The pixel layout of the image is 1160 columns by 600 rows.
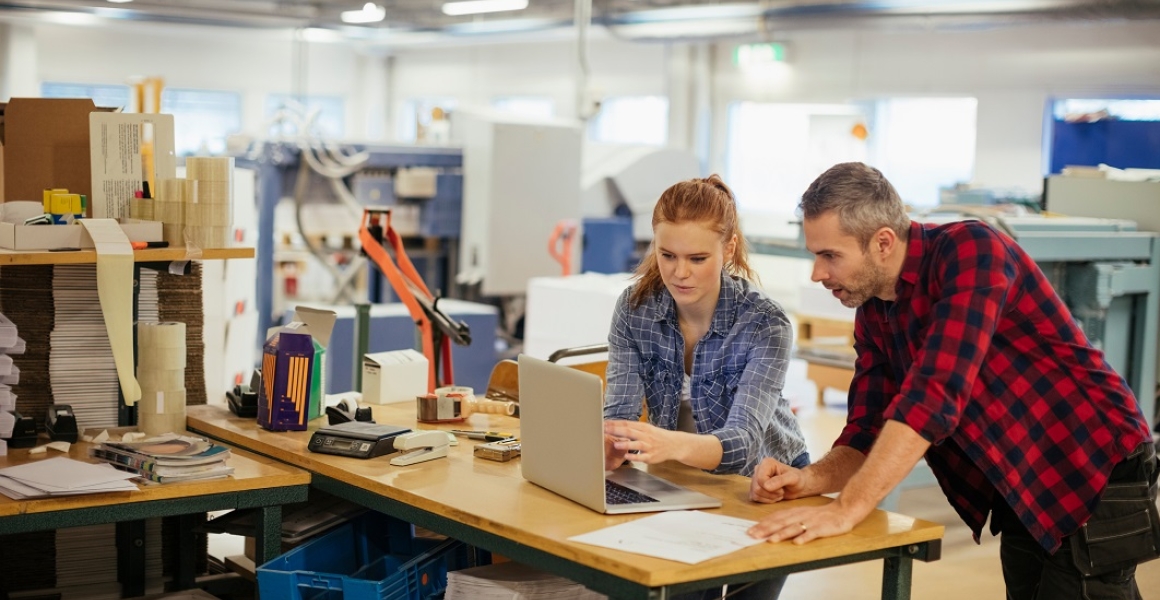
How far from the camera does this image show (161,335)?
331cm

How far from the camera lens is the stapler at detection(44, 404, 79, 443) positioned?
3.22 metres

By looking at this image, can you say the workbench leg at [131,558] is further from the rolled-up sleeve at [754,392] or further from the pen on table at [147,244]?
the rolled-up sleeve at [754,392]

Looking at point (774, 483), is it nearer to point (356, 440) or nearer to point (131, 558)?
point (356, 440)

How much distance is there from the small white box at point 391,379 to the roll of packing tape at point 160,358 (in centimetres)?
56

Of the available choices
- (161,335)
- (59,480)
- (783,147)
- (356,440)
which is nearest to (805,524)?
(356,440)

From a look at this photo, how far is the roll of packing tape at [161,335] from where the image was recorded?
331 centimetres

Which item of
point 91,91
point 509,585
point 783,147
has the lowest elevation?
point 509,585

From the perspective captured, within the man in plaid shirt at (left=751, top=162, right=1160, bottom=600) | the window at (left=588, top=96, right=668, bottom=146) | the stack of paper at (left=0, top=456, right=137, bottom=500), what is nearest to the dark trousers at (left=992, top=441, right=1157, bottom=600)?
the man in plaid shirt at (left=751, top=162, right=1160, bottom=600)

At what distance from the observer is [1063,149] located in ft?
30.2

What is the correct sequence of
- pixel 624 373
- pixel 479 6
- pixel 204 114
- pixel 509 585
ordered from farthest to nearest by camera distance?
pixel 204 114
pixel 479 6
pixel 624 373
pixel 509 585

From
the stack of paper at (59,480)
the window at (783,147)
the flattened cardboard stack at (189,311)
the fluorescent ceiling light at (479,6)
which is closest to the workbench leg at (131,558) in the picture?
the flattened cardboard stack at (189,311)

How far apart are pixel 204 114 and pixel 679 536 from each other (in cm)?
1370

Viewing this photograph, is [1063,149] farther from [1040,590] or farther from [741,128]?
[1040,590]

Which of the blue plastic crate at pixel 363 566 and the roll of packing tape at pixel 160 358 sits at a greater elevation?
the roll of packing tape at pixel 160 358
